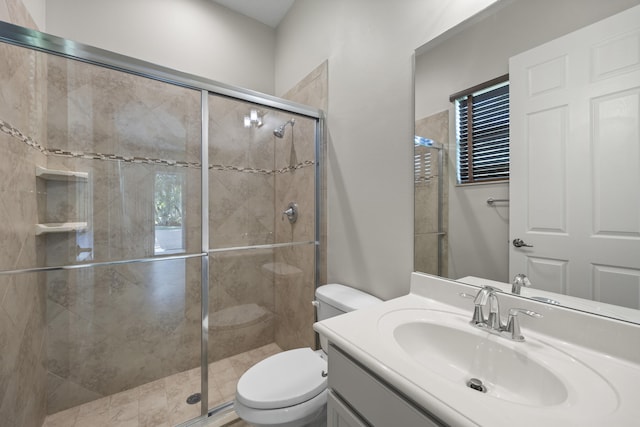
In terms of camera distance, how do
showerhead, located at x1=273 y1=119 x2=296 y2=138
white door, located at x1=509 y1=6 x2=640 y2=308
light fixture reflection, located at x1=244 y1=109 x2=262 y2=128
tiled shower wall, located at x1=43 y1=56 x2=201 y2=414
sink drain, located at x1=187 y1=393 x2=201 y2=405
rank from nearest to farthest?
white door, located at x1=509 y1=6 x2=640 y2=308, tiled shower wall, located at x1=43 y1=56 x2=201 y2=414, sink drain, located at x1=187 y1=393 x2=201 y2=405, light fixture reflection, located at x1=244 y1=109 x2=262 y2=128, showerhead, located at x1=273 y1=119 x2=296 y2=138

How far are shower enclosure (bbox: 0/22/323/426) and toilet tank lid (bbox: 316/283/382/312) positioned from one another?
393 mm

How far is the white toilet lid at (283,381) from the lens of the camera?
1.05 metres

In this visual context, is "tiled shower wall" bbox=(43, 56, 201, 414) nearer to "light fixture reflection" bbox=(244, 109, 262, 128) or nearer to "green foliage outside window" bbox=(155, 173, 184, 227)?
"green foliage outside window" bbox=(155, 173, 184, 227)

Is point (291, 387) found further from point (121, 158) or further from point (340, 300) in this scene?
point (121, 158)

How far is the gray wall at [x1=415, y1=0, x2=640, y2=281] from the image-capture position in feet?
2.57

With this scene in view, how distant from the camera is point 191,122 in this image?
1598mm

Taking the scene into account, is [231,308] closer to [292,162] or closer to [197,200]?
[197,200]

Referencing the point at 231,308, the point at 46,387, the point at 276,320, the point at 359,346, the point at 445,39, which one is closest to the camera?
the point at 359,346

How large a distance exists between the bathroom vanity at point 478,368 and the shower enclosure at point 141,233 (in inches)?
42.1

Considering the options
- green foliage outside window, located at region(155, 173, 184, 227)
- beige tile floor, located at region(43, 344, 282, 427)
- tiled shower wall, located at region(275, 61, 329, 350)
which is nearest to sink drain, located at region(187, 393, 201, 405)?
beige tile floor, located at region(43, 344, 282, 427)

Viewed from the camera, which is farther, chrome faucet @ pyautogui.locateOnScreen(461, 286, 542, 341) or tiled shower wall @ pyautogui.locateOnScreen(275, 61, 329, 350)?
tiled shower wall @ pyautogui.locateOnScreen(275, 61, 329, 350)

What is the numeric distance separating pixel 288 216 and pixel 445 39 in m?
1.36

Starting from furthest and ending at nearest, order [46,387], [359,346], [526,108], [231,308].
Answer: [231,308]
[46,387]
[526,108]
[359,346]

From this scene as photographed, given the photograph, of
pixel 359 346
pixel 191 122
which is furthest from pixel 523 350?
pixel 191 122
